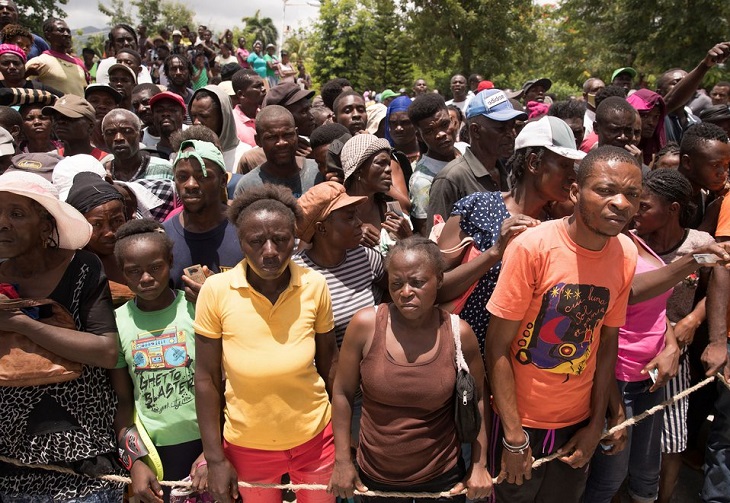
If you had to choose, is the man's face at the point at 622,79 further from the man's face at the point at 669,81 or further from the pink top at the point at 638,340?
the pink top at the point at 638,340

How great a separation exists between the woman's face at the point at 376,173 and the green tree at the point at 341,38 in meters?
26.4

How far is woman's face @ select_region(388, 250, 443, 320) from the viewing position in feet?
8.02

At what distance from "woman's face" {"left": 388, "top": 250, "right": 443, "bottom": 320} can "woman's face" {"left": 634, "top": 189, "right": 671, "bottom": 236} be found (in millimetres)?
1461

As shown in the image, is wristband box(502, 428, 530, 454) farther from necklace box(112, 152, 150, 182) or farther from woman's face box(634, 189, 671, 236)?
necklace box(112, 152, 150, 182)

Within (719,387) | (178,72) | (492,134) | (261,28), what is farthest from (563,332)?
(261,28)

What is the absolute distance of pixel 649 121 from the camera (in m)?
5.23

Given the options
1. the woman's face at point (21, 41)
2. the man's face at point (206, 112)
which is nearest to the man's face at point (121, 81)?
the woman's face at point (21, 41)

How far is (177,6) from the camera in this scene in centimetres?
6825

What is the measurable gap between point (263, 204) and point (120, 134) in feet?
7.55

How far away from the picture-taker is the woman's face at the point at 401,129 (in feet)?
18.0

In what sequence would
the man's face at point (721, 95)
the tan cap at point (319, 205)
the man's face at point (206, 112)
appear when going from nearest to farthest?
the tan cap at point (319, 205) < the man's face at point (206, 112) < the man's face at point (721, 95)

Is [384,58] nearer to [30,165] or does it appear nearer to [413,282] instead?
[30,165]

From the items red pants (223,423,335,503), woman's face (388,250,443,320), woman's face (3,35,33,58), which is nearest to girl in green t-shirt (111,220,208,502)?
red pants (223,423,335,503)

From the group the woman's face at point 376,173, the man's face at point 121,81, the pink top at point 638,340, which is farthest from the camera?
the man's face at point 121,81
